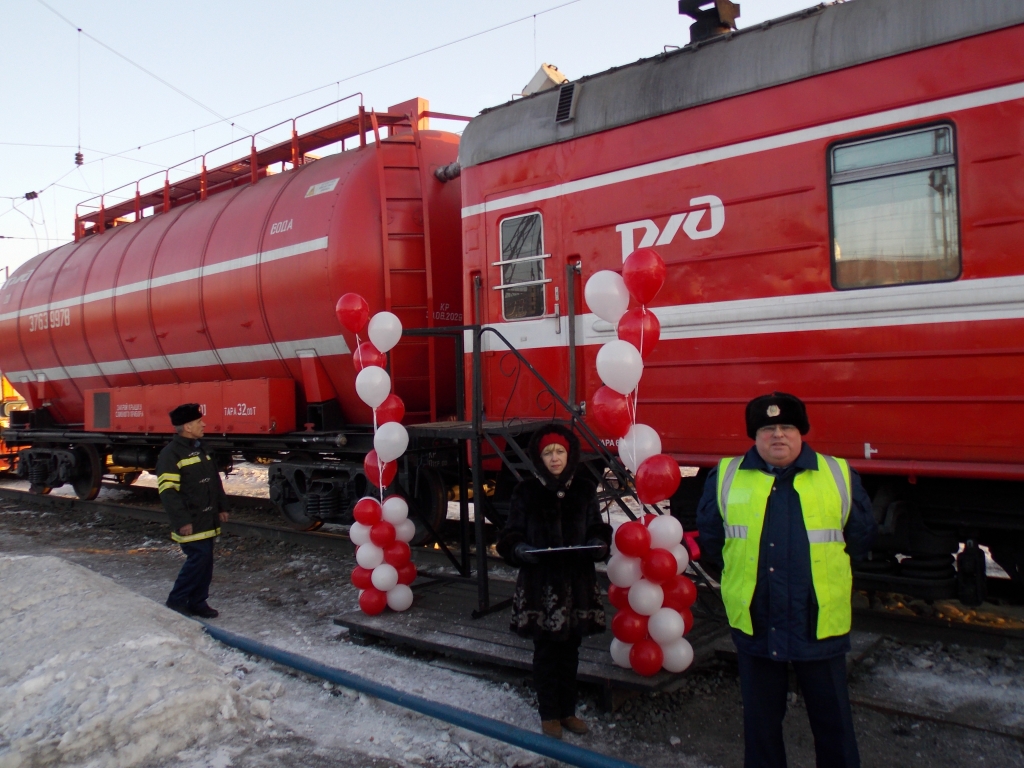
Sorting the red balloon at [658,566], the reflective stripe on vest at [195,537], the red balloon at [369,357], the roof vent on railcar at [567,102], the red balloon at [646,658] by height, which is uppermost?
the roof vent on railcar at [567,102]

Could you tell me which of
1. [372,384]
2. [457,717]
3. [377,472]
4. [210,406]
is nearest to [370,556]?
[377,472]

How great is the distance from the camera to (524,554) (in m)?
3.78

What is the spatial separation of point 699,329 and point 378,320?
2199 mm

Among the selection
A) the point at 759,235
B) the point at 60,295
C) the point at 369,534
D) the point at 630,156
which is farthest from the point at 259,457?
the point at 759,235

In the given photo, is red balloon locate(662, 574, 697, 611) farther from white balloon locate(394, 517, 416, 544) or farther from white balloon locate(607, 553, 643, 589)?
white balloon locate(394, 517, 416, 544)

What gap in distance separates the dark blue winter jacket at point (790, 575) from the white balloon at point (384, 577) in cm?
303

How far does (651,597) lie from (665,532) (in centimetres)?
34

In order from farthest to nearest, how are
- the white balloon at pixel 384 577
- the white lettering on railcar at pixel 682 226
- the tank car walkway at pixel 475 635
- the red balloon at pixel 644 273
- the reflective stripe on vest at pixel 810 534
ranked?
the white balloon at pixel 384 577
the white lettering on railcar at pixel 682 226
the red balloon at pixel 644 273
the tank car walkway at pixel 475 635
the reflective stripe on vest at pixel 810 534

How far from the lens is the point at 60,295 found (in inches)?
441

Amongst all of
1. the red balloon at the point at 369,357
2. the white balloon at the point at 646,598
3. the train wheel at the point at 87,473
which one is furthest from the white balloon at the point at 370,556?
the train wheel at the point at 87,473

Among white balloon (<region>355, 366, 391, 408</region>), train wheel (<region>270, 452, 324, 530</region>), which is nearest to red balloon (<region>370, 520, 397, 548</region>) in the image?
white balloon (<region>355, 366, 391, 408</region>)

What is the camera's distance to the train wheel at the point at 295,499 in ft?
27.4

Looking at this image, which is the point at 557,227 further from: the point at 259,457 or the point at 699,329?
the point at 259,457

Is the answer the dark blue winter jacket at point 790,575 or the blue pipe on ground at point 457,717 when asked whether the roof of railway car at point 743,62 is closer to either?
the dark blue winter jacket at point 790,575
